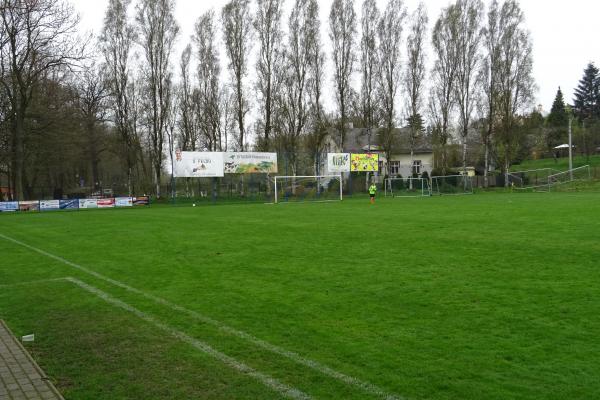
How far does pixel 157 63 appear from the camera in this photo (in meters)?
48.8

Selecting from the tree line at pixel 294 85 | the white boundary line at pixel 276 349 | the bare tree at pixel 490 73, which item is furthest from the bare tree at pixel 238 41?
the white boundary line at pixel 276 349

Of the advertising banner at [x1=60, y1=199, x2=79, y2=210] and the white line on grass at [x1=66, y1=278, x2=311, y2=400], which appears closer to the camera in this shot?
the white line on grass at [x1=66, y1=278, x2=311, y2=400]

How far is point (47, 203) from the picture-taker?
1473 inches

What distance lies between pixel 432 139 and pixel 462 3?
56.3 ft

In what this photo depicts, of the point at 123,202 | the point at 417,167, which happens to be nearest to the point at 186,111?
the point at 123,202

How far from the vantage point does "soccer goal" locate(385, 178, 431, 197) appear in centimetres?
4868

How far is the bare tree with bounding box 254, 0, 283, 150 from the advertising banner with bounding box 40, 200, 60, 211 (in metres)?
22.2

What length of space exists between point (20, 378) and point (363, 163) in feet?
142

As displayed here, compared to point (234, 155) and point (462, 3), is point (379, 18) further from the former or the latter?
point (234, 155)

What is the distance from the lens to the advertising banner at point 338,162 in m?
44.8

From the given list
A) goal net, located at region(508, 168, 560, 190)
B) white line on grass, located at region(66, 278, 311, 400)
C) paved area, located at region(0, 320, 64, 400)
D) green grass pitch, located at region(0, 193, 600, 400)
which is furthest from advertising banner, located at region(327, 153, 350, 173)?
paved area, located at region(0, 320, 64, 400)

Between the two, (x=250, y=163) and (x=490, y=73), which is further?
(x=490, y=73)

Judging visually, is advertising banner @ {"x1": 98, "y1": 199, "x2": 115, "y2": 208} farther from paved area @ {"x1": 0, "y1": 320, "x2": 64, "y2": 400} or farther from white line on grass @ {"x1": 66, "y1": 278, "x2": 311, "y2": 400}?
paved area @ {"x1": 0, "y1": 320, "x2": 64, "y2": 400}

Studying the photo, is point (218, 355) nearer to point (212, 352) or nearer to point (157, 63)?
point (212, 352)
